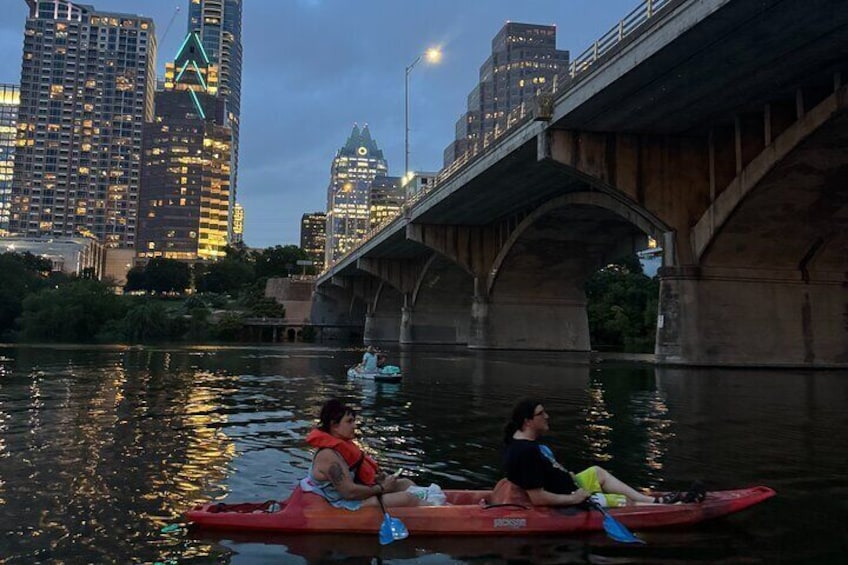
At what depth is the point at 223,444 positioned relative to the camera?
11.7 metres

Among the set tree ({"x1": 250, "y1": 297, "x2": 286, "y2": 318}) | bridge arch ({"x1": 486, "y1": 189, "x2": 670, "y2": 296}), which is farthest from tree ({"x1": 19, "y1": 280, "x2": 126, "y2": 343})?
bridge arch ({"x1": 486, "y1": 189, "x2": 670, "y2": 296})

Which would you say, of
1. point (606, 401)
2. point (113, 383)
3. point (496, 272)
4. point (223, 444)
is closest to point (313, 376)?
point (113, 383)

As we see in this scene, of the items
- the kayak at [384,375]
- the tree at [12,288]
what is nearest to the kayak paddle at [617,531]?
the kayak at [384,375]

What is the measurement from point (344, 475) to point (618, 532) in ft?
8.73

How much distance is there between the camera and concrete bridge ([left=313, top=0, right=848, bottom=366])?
68.2ft

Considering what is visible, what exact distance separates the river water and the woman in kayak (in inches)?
15.3

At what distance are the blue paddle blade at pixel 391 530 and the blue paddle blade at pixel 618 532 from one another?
1.92 meters

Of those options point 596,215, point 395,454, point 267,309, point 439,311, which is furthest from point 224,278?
point 395,454

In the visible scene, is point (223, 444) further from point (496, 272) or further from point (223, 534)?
point (496, 272)

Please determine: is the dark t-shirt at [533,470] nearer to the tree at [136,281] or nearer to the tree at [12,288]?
the tree at [12,288]

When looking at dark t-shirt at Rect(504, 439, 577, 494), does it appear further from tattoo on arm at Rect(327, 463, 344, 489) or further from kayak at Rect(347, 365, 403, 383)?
kayak at Rect(347, 365, 403, 383)

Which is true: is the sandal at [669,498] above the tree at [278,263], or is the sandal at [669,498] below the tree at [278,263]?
below

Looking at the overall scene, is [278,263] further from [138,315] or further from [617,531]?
[617,531]

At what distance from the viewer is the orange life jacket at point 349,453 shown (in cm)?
689
